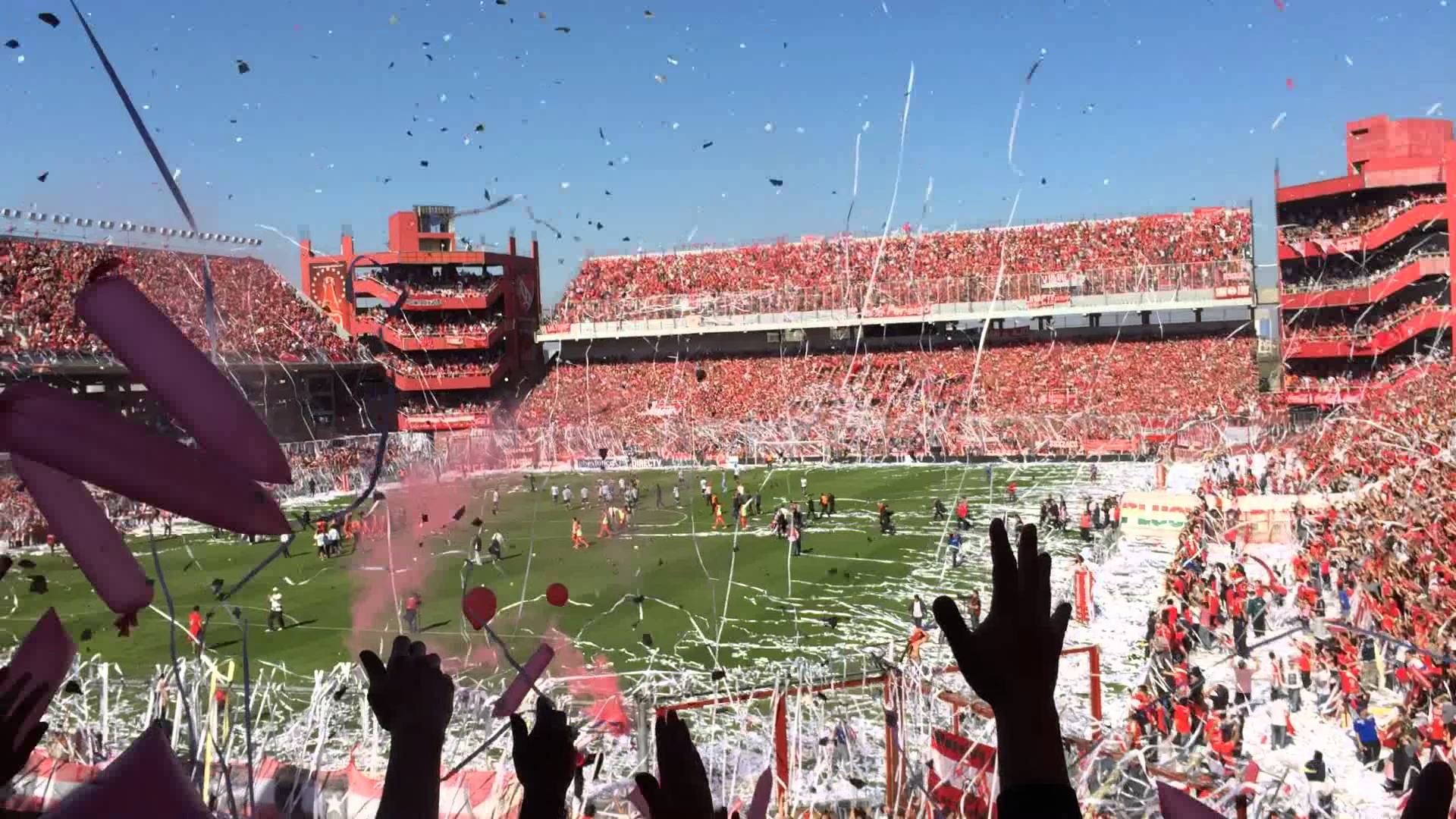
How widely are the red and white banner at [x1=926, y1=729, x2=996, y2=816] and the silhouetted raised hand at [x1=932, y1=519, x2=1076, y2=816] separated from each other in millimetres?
4744

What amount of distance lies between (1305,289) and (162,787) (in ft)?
136

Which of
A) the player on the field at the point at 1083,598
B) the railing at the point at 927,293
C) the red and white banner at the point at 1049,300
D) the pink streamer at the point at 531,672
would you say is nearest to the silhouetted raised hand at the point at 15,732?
the pink streamer at the point at 531,672

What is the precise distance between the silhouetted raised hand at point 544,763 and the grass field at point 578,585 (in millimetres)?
9954

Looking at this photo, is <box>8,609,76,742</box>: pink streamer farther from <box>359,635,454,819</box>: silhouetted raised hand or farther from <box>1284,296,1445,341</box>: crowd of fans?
<box>1284,296,1445,341</box>: crowd of fans

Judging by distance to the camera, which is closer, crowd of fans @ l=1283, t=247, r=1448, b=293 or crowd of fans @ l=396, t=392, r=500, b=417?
crowd of fans @ l=1283, t=247, r=1448, b=293

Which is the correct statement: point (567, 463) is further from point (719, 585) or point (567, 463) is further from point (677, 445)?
point (719, 585)

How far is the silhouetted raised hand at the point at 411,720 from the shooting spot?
188cm

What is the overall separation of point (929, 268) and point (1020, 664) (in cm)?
4563

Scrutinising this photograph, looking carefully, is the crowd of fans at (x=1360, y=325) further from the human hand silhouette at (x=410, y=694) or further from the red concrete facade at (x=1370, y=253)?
the human hand silhouette at (x=410, y=694)

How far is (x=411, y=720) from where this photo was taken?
6.68 feet

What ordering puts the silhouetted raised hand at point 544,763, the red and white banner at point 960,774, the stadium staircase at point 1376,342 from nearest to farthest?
1. the silhouetted raised hand at point 544,763
2. the red and white banner at point 960,774
3. the stadium staircase at point 1376,342

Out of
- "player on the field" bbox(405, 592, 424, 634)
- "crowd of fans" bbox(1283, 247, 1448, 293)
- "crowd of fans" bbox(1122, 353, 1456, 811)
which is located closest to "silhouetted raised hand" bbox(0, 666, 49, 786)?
"crowd of fans" bbox(1122, 353, 1456, 811)

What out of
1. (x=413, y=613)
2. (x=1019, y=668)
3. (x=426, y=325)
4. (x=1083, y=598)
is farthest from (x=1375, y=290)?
(x=1019, y=668)

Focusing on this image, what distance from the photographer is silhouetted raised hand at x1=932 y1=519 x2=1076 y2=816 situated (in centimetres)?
157
